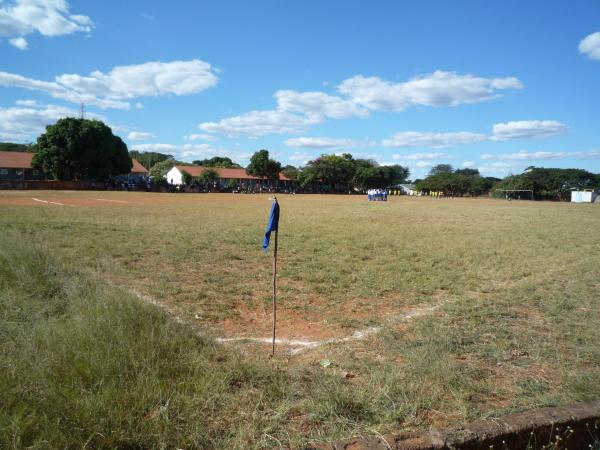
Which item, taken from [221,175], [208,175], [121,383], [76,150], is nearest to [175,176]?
[208,175]

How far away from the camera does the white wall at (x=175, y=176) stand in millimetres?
80344

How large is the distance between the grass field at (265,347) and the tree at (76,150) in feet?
150

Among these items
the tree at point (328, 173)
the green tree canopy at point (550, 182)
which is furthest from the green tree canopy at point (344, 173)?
the green tree canopy at point (550, 182)

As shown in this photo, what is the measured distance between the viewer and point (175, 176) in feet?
271

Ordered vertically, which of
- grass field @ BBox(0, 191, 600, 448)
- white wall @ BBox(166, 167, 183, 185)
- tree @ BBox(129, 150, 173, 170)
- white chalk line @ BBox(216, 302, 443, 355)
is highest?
tree @ BBox(129, 150, 173, 170)

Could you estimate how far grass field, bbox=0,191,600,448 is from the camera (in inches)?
106

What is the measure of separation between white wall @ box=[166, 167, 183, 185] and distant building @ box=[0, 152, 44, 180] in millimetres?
25115

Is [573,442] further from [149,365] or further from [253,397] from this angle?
[149,365]

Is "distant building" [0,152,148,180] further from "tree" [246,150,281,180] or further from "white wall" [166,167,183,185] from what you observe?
"tree" [246,150,281,180]

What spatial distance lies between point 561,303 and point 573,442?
14.6ft

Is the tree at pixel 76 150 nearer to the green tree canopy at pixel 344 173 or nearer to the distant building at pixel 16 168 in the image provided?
the distant building at pixel 16 168

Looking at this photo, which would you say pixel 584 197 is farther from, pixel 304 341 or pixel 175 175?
pixel 304 341

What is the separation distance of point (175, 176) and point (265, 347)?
82.3 m

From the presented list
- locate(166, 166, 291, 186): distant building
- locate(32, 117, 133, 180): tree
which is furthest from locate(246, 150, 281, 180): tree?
locate(32, 117, 133, 180): tree
